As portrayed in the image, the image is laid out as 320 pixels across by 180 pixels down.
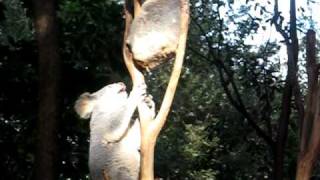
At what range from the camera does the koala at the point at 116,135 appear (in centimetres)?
221

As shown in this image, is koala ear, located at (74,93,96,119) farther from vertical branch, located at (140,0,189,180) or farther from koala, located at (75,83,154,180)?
vertical branch, located at (140,0,189,180)

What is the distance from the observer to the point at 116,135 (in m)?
2.24

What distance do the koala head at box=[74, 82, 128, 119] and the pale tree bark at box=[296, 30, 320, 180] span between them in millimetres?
871

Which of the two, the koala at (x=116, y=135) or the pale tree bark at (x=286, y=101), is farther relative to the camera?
the pale tree bark at (x=286, y=101)

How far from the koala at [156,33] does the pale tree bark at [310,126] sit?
0.79 meters

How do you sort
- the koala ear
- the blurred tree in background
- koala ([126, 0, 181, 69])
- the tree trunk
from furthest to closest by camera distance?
the blurred tree in background
the tree trunk
the koala ear
koala ([126, 0, 181, 69])

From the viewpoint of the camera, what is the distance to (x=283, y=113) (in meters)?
4.75

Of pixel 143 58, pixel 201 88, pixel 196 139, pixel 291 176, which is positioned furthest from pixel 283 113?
pixel 201 88

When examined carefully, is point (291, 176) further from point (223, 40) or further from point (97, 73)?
point (97, 73)

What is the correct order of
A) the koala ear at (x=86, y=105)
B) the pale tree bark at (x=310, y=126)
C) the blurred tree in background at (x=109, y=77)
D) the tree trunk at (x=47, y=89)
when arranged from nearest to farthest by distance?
the koala ear at (x=86, y=105), the pale tree bark at (x=310, y=126), the tree trunk at (x=47, y=89), the blurred tree in background at (x=109, y=77)

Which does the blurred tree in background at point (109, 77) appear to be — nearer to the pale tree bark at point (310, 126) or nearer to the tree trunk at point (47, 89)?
the tree trunk at point (47, 89)

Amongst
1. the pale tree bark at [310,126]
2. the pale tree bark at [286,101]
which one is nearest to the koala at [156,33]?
the pale tree bark at [310,126]

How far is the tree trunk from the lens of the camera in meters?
4.15

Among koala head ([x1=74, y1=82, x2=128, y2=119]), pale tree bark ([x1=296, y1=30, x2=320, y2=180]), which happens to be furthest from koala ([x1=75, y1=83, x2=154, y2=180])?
pale tree bark ([x1=296, y1=30, x2=320, y2=180])
